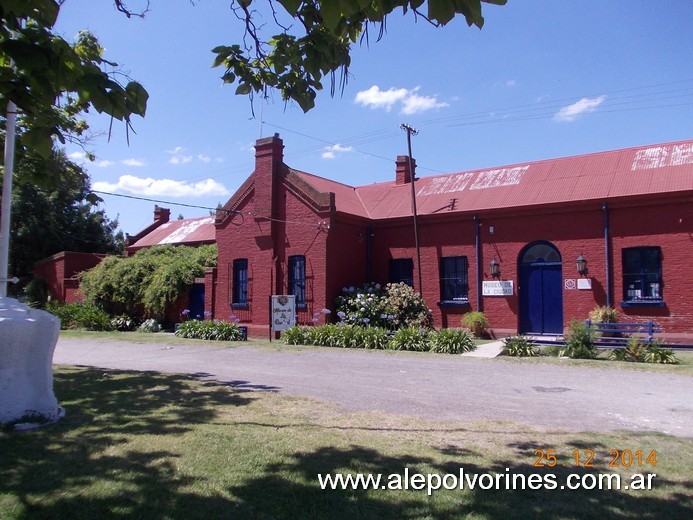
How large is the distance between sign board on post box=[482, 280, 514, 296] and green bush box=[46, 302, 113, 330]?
16.6 metres

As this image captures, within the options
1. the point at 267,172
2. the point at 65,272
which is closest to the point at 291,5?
the point at 267,172

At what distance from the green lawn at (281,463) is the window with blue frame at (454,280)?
12727 millimetres

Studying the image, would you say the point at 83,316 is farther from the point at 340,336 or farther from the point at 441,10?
the point at 441,10

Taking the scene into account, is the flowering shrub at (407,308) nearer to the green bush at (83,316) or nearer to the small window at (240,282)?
the small window at (240,282)

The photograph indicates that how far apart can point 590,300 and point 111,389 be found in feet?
46.0

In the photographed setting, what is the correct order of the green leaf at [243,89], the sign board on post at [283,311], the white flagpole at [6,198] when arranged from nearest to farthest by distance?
the green leaf at [243,89], the white flagpole at [6,198], the sign board on post at [283,311]

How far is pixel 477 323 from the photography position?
18.5 meters

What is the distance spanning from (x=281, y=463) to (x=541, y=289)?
1493 centimetres

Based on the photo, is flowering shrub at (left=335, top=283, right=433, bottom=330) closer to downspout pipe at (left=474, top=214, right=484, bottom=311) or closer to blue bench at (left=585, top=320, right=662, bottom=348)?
downspout pipe at (left=474, top=214, right=484, bottom=311)

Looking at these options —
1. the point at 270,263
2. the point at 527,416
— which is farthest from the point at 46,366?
the point at 270,263

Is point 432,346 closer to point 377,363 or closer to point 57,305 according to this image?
point 377,363

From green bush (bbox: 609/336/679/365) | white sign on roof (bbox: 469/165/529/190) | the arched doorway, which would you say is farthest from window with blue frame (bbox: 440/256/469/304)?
green bush (bbox: 609/336/679/365)

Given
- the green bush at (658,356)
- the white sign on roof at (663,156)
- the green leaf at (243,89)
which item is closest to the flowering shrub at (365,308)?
the green bush at (658,356)

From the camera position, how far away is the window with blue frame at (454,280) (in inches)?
770
